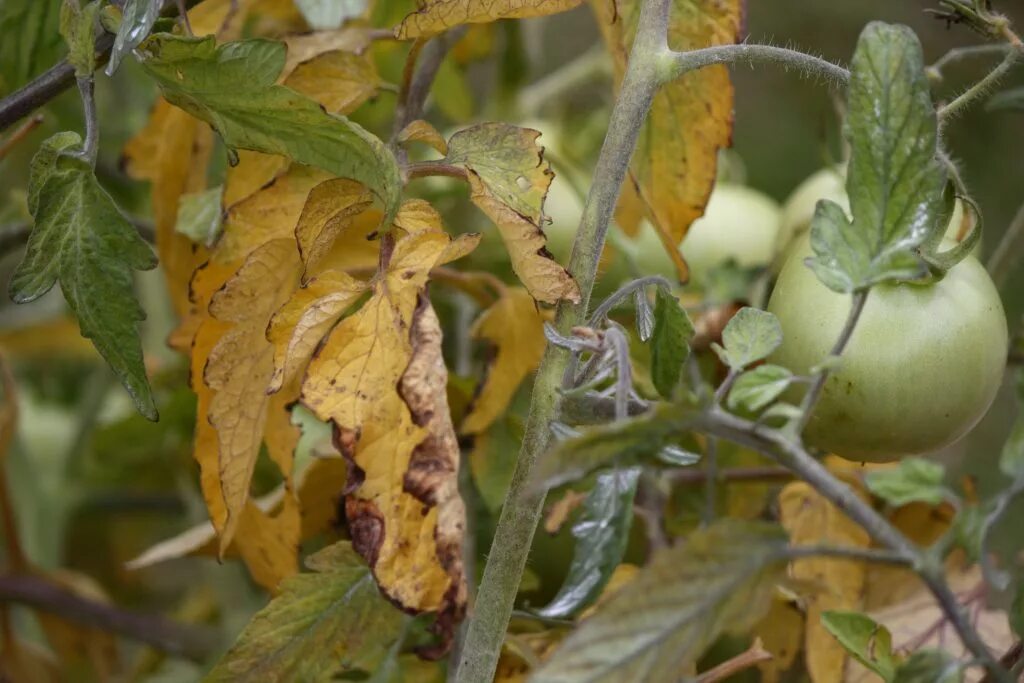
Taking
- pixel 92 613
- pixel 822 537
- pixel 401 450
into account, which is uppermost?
pixel 401 450

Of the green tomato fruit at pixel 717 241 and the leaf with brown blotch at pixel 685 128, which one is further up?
the leaf with brown blotch at pixel 685 128

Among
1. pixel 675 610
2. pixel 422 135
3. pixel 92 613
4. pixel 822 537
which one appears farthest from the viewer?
pixel 92 613

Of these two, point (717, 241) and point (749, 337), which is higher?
point (749, 337)

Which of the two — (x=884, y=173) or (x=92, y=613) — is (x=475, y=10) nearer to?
(x=884, y=173)

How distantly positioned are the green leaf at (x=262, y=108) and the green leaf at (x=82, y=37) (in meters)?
0.02

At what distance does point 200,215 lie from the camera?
0.41 meters

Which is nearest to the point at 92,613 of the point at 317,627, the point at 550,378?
the point at 317,627

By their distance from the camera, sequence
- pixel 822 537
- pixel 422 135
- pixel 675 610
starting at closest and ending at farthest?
pixel 675 610, pixel 422 135, pixel 822 537

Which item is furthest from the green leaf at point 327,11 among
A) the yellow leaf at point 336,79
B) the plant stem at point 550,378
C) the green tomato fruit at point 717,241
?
the green tomato fruit at point 717,241

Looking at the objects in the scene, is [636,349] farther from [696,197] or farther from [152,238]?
[152,238]

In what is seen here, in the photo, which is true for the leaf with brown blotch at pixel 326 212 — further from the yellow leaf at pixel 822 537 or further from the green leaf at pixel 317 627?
the yellow leaf at pixel 822 537

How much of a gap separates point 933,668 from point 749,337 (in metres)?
0.09

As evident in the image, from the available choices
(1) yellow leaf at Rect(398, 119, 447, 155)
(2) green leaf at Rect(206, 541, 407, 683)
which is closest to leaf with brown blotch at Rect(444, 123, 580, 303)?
(1) yellow leaf at Rect(398, 119, 447, 155)

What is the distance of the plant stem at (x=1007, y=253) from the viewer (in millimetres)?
464
